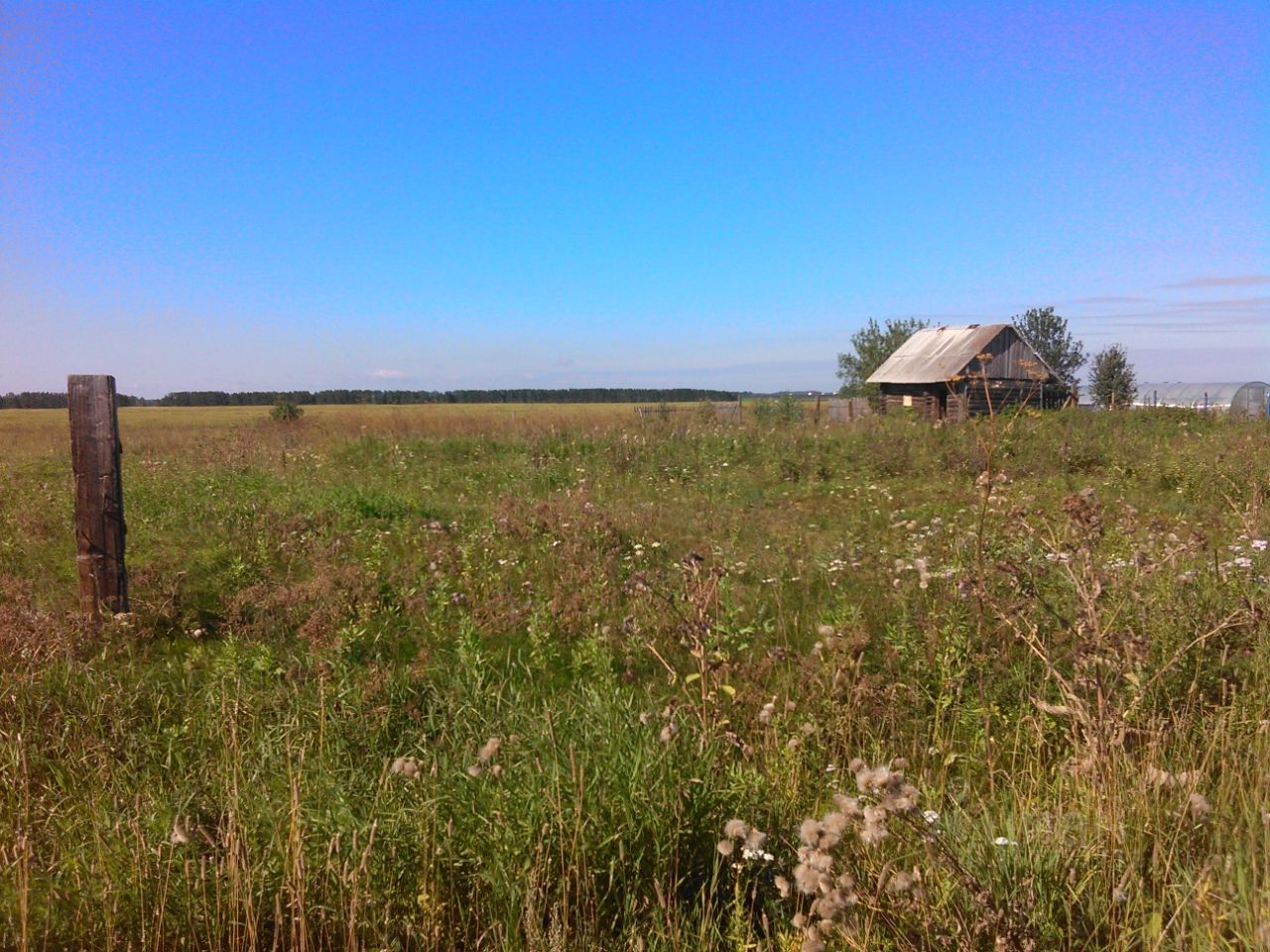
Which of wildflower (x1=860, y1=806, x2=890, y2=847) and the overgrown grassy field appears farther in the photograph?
the overgrown grassy field

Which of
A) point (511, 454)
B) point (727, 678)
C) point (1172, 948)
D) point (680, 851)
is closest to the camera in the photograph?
point (1172, 948)

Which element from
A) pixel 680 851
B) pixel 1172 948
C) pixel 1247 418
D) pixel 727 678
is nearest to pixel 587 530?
pixel 727 678

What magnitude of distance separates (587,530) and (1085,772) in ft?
16.3

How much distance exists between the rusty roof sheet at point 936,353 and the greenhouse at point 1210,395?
19.2 ft

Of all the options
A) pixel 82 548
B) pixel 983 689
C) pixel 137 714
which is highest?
pixel 82 548

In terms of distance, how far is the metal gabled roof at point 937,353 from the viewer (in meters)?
26.9

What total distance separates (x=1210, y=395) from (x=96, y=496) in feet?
147

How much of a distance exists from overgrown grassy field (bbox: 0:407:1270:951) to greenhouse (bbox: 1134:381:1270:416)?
27.4m

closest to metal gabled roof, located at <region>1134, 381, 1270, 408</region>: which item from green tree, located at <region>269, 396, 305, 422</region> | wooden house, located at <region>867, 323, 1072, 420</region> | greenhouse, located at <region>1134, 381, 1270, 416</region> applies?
greenhouse, located at <region>1134, 381, 1270, 416</region>

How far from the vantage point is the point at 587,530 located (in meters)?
7.03

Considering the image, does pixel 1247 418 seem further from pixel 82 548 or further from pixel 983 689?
pixel 82 548

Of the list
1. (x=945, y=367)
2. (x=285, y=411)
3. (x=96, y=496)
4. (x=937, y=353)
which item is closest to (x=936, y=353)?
(x=937, y=353)

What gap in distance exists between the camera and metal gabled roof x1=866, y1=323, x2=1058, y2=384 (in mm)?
26922

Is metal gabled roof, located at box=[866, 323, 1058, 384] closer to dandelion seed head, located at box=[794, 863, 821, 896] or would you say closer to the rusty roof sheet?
the rusty roof sheet
